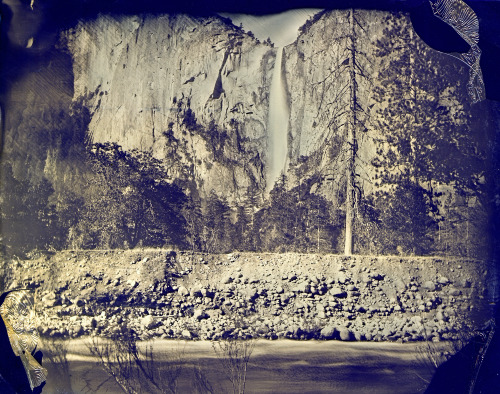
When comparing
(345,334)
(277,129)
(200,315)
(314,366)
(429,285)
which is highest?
(277,129)

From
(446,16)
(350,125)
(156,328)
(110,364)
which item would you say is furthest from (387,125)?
(110,364)

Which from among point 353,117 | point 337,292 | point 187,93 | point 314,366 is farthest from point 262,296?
point 187,93

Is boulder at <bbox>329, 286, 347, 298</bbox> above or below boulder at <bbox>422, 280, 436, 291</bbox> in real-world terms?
below

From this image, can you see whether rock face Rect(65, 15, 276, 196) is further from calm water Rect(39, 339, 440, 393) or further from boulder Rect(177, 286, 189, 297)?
calm water Rect(39, 339, 440, 393)

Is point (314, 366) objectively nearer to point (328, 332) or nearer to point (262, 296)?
point (328, 332)

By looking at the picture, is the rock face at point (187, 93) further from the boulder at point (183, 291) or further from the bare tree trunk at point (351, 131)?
the boulder at point (183, 291)

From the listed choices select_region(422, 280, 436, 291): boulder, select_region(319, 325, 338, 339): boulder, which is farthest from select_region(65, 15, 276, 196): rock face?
select_region(422, 280, 436, 291): boulder

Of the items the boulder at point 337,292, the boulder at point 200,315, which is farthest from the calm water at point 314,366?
the boulder at point 337,292
